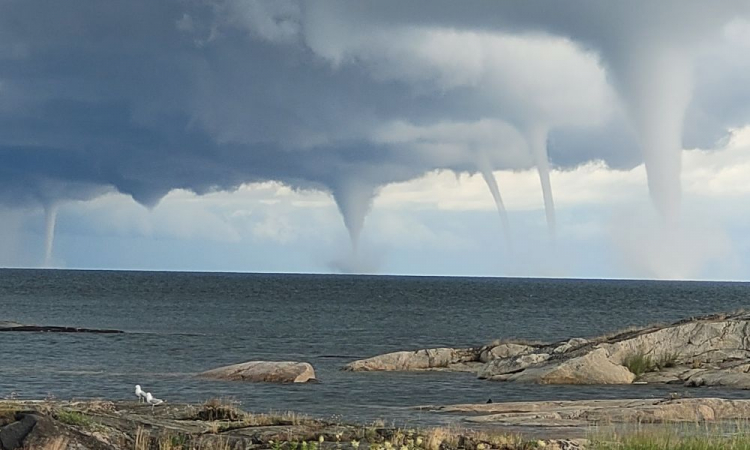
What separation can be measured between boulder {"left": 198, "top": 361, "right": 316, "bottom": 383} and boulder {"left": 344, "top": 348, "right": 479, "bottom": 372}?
468 centimetres

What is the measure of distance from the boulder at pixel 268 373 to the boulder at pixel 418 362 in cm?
468

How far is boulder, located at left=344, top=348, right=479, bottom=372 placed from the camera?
150ft

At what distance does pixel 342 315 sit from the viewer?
110750mm

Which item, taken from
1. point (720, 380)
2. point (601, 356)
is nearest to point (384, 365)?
point (601, 356)

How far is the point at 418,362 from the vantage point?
151 ft

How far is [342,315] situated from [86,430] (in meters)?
96.3

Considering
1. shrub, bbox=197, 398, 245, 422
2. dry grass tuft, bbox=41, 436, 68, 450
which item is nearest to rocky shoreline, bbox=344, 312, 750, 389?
shrub, bbox=197, 398, 245, 422

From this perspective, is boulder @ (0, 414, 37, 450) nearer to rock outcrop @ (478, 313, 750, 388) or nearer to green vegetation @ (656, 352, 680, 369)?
rock outcrop @ (478, 313, 750, 388)

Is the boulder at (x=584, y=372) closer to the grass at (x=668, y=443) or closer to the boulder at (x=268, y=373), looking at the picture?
the boulder at (x=268, y=373)

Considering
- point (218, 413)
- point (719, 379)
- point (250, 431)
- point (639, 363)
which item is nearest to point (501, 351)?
point (639, 363)

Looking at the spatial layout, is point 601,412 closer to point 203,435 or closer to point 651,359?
point 203,435

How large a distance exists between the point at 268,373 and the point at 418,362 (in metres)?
8.35

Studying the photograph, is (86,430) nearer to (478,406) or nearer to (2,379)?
(478,406)

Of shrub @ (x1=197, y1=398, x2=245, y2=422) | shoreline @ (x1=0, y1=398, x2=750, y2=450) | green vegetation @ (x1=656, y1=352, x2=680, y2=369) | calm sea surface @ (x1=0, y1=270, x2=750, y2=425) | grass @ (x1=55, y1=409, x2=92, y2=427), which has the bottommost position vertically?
calm sea surface @ (x1=0, y1=270, x2=750, y2=425)
